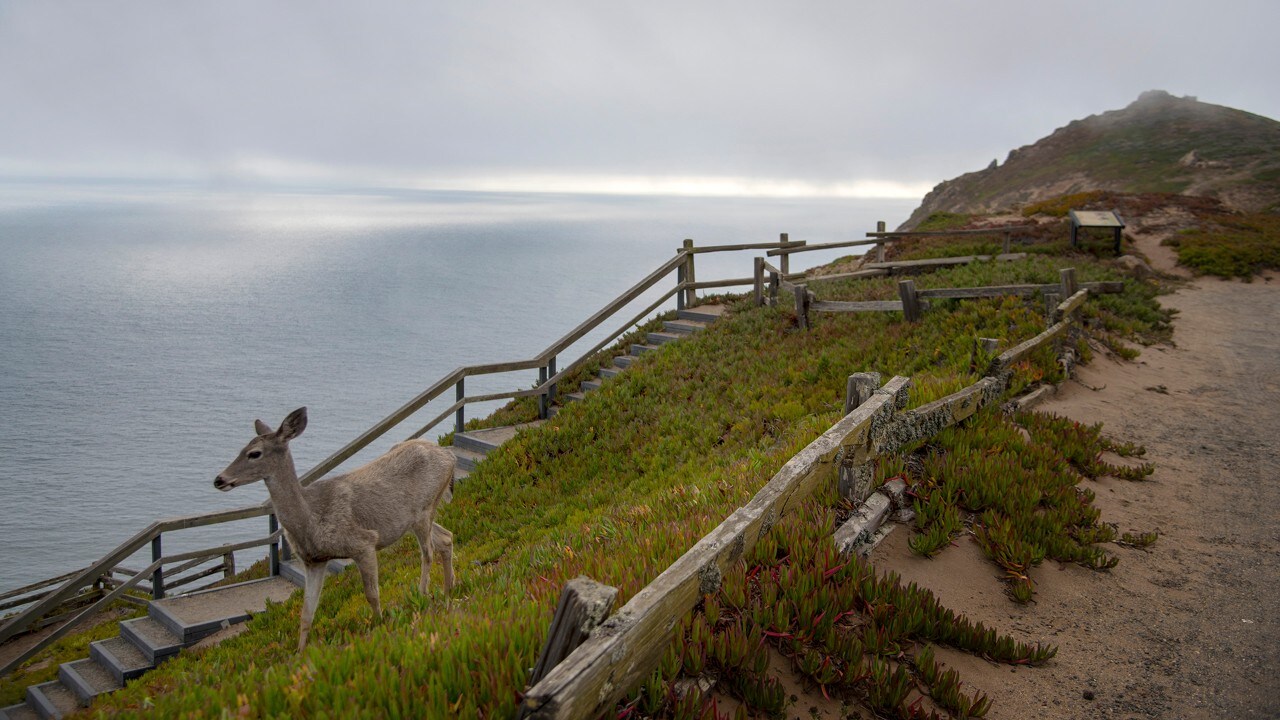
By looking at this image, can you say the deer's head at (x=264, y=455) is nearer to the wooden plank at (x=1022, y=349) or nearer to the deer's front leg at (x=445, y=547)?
the deer's front leg at (x=445, y=547)

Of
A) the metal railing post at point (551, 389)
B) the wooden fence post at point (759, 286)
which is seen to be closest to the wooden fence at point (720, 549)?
the metal railing post at point (551, 389)

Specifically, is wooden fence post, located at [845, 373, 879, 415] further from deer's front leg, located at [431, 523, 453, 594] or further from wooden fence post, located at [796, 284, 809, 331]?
wooden fence post, located at [796, 284, 809, 331]

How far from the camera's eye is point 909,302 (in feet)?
43.0

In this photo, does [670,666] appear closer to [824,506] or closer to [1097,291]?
[824,506]

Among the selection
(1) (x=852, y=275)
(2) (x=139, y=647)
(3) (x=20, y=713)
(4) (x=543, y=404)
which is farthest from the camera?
(1) (x=852, y=275)

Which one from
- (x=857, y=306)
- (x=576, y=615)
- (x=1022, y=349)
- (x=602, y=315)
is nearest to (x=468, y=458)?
(x=602, y=315)

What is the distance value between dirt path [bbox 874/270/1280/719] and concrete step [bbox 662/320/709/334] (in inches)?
347

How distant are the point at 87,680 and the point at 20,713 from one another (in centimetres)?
107

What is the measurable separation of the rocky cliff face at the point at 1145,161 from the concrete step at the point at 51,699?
124 ft

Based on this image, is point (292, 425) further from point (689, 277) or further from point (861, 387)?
point (689, 277)

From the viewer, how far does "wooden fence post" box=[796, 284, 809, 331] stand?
1491 cm

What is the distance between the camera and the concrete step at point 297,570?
9.76 m

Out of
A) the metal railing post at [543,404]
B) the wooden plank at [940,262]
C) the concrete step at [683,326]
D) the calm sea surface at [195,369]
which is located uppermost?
the wooden plank at [940,262]

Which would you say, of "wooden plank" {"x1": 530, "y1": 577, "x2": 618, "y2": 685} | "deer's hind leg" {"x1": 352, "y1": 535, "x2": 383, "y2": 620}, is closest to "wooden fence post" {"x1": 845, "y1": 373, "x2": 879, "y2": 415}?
"wooden plank" {"x1": 530, "y1": 577, "x2": 618, "y2": 685}
